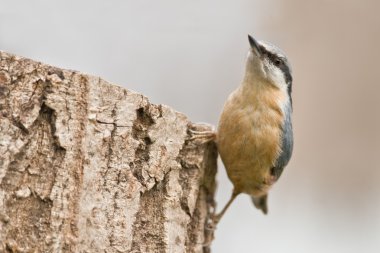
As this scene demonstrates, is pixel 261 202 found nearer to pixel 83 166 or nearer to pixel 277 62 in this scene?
pixel 277 62

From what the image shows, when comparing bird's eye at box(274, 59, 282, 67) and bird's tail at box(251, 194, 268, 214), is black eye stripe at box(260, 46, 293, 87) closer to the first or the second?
bird's eye at box(274, 59, 282, 67)

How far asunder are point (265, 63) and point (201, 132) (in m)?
1.11

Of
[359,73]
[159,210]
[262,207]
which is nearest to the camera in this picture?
[159,210]

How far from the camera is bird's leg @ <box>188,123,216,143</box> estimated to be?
397 cm

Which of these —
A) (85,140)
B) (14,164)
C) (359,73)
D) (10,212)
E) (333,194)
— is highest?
(359,73)

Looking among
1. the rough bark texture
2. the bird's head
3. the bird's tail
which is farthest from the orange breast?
the rough bark texture

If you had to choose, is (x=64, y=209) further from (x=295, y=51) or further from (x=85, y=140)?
(x=295, y=51)

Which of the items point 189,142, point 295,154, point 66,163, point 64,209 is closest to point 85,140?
point 66,163

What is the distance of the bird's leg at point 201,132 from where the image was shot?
397cm

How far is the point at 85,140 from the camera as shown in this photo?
10.6 ft

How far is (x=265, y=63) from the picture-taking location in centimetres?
499

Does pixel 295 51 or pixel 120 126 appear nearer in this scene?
pixel 120 126

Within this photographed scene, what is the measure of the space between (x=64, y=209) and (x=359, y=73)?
6133 mm

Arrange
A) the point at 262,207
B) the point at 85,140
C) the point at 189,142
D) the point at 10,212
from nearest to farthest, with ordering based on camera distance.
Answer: the point at 10,212, the point at 85,140, the point at 189,142, the point at 262,207
